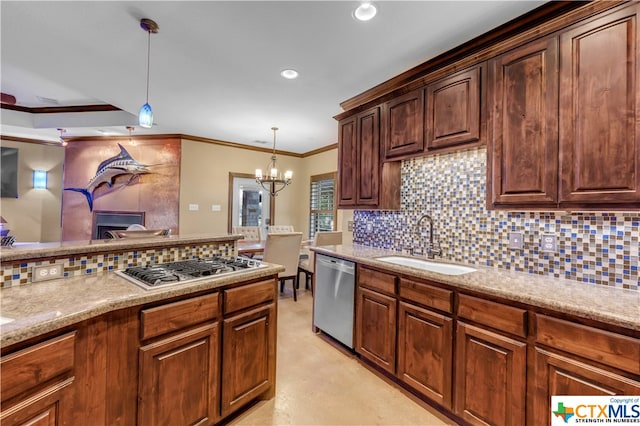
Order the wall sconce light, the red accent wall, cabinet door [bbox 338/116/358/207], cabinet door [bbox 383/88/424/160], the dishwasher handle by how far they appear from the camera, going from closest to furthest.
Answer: cabinet door [bbox 383/88/424/160] → the dishwasher handle → cabinet door [bbox 338/116/358/207] → the red accent wall → the wall sconce light

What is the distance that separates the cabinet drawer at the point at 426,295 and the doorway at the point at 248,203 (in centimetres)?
452

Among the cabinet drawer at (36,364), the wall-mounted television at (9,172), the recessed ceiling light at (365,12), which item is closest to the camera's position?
the cabinet drawer at (36,364)

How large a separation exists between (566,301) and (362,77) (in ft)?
7.63

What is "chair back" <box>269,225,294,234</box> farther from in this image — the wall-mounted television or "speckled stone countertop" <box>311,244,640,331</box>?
the wall-mounted television

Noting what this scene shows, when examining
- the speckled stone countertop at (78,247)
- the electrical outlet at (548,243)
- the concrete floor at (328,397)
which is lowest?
the concrete floor at (328,397)

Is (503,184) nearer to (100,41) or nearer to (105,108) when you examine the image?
(100,41)

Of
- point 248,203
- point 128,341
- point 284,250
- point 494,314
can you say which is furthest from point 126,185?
point 494,314

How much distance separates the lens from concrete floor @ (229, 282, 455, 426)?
1.78m

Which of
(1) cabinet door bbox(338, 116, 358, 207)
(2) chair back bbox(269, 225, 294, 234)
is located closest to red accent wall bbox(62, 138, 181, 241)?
(2) chair back bbox(269, 225, 294, 234)

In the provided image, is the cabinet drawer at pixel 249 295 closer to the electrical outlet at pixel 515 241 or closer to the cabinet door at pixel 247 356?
the cabinet door at pixel 247 356

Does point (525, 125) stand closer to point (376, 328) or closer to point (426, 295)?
point (426, 295)

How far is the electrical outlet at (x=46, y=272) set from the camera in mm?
1387

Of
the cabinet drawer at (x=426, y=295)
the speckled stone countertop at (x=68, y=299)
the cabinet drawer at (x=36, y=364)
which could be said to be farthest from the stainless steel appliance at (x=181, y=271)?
the cabinet drawer at (x=426, y=295)

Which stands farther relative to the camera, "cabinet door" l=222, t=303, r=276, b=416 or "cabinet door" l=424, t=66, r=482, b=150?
"cabinet door" l=424, t=66, r=482, b=150
